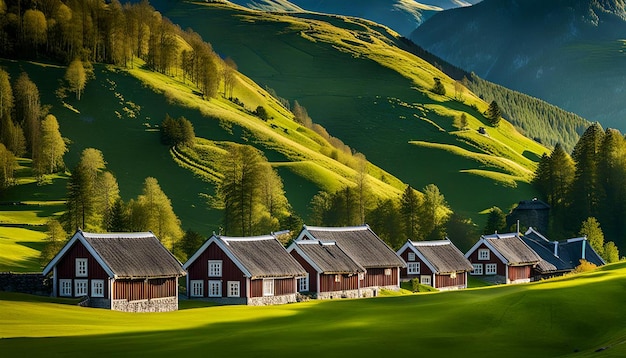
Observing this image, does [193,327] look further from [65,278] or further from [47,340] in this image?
[65,278]

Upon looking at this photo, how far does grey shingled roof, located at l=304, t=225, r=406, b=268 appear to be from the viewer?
111 meters

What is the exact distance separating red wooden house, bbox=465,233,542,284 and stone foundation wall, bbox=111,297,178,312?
5700 centimetres

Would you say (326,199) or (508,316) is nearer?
(508,316)

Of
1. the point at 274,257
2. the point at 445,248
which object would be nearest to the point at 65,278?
the point at 274,257

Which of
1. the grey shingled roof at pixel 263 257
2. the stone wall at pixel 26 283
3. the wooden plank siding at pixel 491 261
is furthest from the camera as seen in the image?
the wooden plank siding at pixel 491 261

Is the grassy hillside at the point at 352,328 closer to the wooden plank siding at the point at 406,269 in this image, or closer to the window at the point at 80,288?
the window at the point at 80,288

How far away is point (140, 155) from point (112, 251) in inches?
4655

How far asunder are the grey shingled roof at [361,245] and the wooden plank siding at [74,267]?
32.6 m

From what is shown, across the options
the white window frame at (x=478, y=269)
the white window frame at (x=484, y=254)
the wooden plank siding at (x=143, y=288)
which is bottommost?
the white window frame at (x=478, y=269)

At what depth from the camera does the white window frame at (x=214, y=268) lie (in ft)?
301

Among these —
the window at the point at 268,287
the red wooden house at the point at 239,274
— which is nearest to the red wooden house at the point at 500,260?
the red wooden house at the point at 239,274

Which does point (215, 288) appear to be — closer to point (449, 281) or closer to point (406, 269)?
point (406, 269)

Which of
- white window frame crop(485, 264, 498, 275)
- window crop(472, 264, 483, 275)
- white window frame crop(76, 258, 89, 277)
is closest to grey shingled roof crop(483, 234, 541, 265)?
white window frame crop(485, 264, 498, 275)

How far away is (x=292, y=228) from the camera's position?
139000 millimetres
